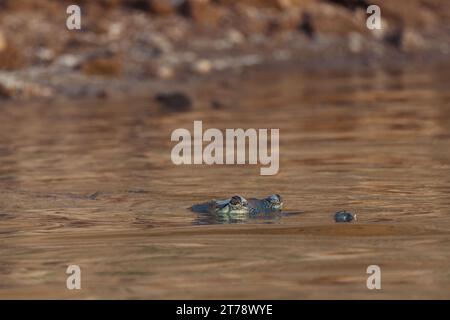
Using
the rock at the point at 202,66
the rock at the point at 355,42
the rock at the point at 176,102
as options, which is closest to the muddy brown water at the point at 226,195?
the rock at the point at 176,102

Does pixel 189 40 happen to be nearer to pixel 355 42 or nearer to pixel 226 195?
pixel 355 42

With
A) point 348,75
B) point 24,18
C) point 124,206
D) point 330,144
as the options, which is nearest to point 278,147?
point 330,144

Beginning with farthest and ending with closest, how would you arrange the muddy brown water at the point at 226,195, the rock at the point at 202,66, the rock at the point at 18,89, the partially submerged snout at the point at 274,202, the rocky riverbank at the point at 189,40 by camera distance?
the rock at the point at 202,66, the rocky riverbank at the point at 189,40, the rock at the point at 18,89, the partially submerged snout at the point at 274,202, the muddy brown water at the point at 226,195

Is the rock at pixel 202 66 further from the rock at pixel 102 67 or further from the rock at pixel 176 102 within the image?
the rock at pixel 176 102

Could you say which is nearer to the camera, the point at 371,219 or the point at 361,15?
the point at 371,219

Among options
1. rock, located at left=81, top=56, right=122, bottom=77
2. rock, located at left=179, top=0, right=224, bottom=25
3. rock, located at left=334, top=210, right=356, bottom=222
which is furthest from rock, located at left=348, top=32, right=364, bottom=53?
rock, located at left=334, top=210, right=356, bottom=222
